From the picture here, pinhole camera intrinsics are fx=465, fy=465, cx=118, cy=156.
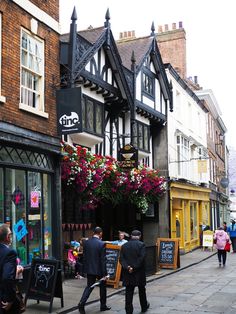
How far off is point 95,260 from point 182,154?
17.8 metres

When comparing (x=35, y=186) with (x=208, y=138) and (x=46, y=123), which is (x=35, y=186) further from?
(x=208, y=138)

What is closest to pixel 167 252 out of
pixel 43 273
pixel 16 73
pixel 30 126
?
pixel 30 126

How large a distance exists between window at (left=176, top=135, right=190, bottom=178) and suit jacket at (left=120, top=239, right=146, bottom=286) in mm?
15267

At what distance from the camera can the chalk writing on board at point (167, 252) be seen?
16.8 m

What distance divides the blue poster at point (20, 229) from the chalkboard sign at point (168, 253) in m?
6.75

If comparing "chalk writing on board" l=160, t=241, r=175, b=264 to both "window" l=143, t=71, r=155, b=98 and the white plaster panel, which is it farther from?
the white plaster panel

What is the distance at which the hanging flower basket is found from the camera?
1358 cm

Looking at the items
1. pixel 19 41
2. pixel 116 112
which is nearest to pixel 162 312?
pixel 19 41

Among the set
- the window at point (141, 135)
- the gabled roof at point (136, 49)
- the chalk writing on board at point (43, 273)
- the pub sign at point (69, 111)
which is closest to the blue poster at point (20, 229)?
the chalk writing on board at point (43, 273)

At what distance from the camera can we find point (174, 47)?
31.0 meters

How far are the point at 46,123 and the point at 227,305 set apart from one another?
6407mm

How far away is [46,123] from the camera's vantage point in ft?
40.9

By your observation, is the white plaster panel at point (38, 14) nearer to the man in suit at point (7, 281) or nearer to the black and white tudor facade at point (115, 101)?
the black and white tudor facade at point (115, 101)

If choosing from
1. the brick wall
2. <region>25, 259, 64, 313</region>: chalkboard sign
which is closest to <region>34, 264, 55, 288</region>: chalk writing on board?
<region>25, 259, 64, 313</region>: chalkboard sign
